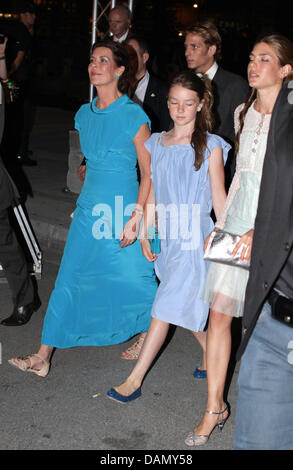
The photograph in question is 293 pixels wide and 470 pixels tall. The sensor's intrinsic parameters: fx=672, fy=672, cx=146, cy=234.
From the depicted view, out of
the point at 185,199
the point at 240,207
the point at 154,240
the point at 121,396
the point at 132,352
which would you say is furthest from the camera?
the point at 132,352

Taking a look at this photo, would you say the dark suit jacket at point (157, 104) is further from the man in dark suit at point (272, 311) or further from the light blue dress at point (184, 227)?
the man in dark suit at point (272, 311)

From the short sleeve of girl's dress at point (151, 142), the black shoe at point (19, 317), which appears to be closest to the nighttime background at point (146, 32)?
the black shoe at point (19, 317)

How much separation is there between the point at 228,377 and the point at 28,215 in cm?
424

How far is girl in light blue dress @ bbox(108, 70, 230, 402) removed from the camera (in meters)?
→ 3.66

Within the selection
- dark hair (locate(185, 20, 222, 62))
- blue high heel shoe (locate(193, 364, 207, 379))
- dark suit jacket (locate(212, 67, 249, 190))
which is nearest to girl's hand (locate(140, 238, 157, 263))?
blue high heel shoe (locate(193, 364, 207, 379))

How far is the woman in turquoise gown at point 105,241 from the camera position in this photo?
13.6ft

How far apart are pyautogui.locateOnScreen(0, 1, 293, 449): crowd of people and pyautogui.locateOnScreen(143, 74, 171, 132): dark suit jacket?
1.06m

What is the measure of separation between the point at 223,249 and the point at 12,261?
7.60 feet

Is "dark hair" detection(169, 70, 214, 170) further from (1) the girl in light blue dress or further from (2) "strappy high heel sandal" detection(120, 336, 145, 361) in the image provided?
(2) "strappy high heel sandal" detection(120, 336, 145, 361)

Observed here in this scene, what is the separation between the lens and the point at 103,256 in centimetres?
427

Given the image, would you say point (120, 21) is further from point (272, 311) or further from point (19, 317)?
point (272, 311)

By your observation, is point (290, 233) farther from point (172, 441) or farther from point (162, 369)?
point (162, 369)

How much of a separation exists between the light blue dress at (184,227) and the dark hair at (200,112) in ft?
0.13

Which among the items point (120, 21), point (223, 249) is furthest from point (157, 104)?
point (223, 249)
